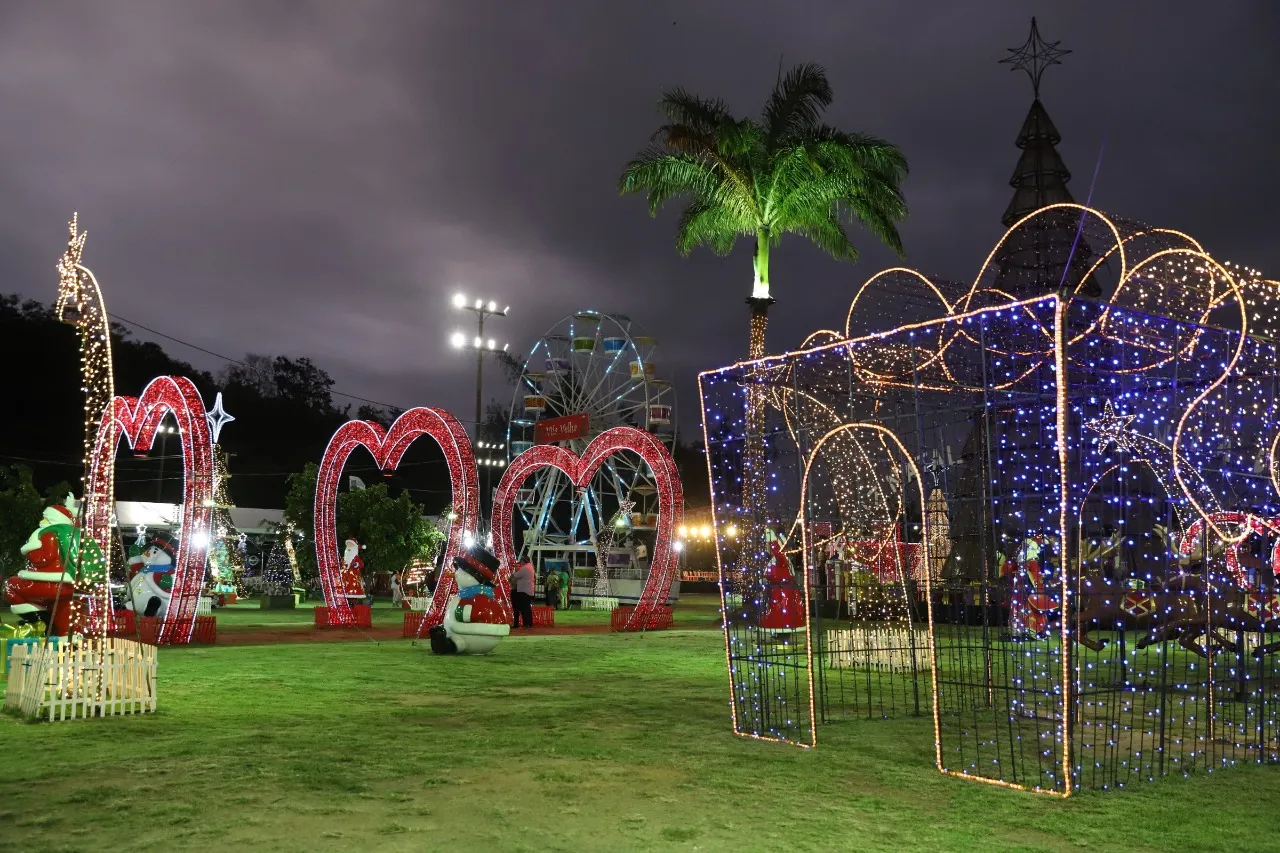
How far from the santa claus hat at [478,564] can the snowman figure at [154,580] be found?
657 cm

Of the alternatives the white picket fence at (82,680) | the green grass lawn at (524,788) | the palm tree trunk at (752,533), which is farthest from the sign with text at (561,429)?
the white picket fence at (82,680)

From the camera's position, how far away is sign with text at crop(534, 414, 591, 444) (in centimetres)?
3378

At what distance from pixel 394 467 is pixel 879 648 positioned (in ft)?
35.5

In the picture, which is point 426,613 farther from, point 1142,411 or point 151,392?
point 1142,411

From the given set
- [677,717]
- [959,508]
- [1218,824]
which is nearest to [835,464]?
[677,717]

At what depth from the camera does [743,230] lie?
20.3m

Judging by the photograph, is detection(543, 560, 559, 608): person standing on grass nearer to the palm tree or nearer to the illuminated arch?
the palm tree

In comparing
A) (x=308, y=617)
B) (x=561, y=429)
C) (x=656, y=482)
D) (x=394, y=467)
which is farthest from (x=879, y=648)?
(x=561, y=429)

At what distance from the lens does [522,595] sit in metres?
21.9

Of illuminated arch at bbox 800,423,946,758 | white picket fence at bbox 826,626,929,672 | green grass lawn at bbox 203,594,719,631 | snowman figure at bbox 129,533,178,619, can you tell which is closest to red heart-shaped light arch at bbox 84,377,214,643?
snowman figure at bbox 129,533,178,619

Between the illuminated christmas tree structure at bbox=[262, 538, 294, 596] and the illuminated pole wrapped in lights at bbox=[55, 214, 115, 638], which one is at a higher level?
the illuminated pole wrapped in lights at bbox=[55, 214, 115, 638]

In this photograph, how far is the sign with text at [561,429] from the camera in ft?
111

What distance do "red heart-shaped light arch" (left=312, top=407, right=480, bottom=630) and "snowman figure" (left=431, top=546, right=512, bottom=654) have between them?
52.6 inches

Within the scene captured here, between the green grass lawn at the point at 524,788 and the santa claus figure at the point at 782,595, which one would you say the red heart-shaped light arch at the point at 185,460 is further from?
the santa claus figure at the point at 782,595
